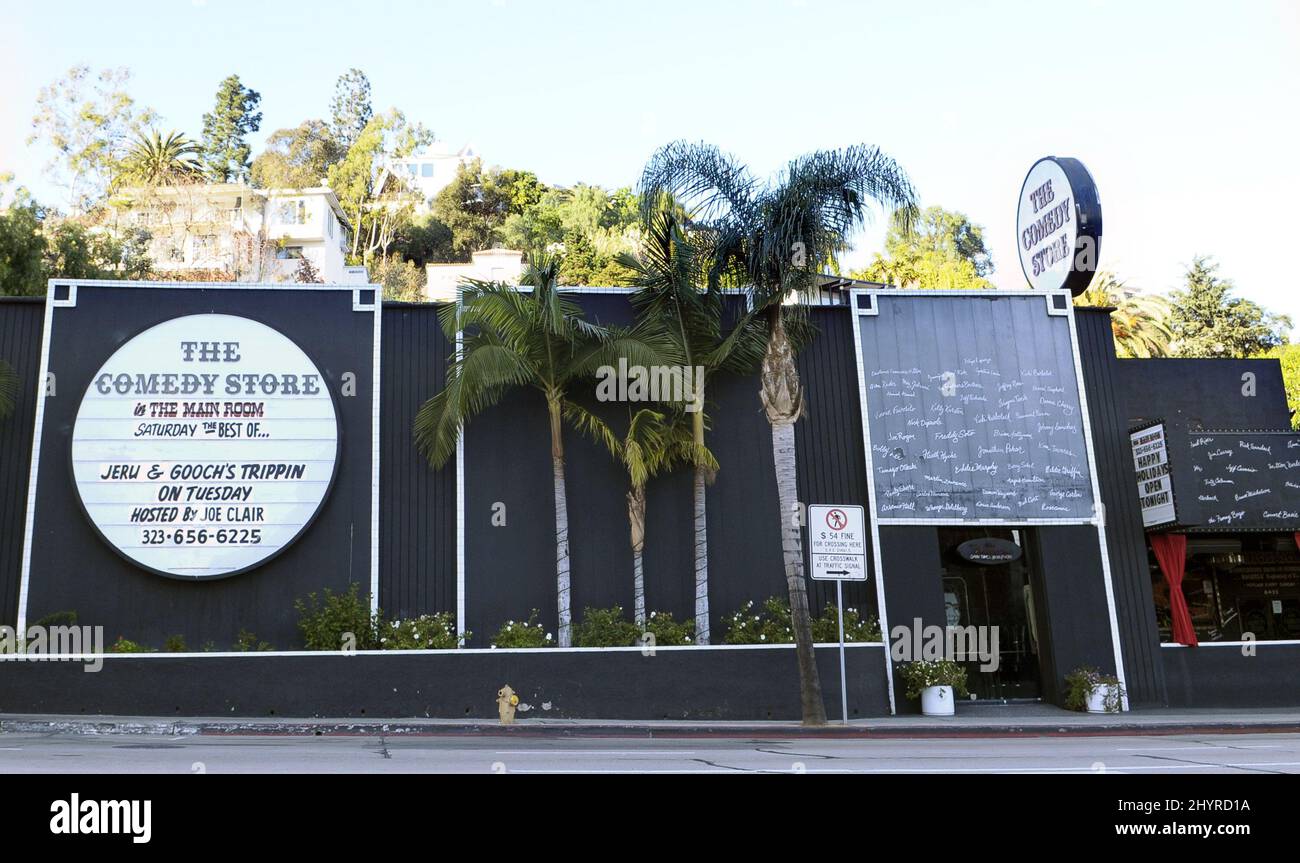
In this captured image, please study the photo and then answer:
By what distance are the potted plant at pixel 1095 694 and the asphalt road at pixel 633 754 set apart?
3.15 meters

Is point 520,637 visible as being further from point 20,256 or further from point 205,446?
point 20,256

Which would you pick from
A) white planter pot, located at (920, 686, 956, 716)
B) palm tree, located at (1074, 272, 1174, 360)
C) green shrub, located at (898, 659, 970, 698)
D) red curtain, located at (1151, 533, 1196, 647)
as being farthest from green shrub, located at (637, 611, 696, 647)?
palm tree, located at (1074, 272, 1174, 360)

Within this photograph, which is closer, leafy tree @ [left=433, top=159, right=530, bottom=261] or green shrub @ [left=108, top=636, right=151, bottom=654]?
green shrub @ [left=108, top=636, right=151, bottom=654]

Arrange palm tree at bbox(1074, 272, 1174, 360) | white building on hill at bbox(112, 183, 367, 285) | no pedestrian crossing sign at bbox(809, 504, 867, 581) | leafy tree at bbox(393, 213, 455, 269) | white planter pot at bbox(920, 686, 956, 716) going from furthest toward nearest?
leafy tree at bbox(393, 213, 455, 269) → white building on hill at bbox(112, 183, 367, 285) → palm tree at bbox(1074, 272, 1174, 360) → white planter pot at bbox(920, 686, 956, 716) → no pedestrian crossing sign at bbox(809, 504, 867, 581)

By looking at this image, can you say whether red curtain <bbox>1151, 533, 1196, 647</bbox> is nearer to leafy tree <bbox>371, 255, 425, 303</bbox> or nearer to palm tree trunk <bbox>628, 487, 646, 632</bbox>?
palm tree trunk <bbox>628, 487, 646, 632</bbox>

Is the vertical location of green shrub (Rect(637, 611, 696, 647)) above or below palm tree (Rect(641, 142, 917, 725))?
below

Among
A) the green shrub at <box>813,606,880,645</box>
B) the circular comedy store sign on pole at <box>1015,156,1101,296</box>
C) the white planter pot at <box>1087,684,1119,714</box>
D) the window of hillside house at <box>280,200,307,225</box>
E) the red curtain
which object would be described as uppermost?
the window of hillside house at <box>280,200,307,225</box>

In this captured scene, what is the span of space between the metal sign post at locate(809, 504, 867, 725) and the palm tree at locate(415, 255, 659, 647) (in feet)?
14.5

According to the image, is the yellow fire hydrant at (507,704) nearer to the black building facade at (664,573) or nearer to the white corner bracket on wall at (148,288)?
the black building facade at (664,573)

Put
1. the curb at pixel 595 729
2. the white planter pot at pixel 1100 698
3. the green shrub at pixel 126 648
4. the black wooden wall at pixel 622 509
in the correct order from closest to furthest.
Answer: the curb at pixel 595 729 < the green shrub at pixel 126 648 < the white planter pot at pixel 1100 698 < the black wooden wall at pixel 622 509

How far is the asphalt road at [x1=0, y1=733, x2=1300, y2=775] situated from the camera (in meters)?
9.46

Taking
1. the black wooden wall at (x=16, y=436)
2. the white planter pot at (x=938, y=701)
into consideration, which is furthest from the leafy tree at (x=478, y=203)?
the white planter pot at (x=938, y=701)

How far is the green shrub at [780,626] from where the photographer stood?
1938 centimetres
